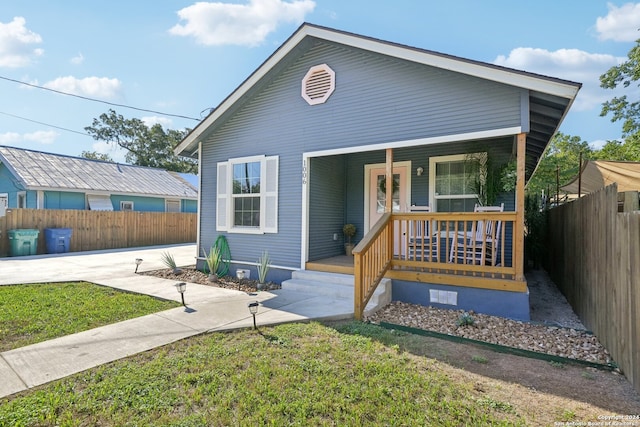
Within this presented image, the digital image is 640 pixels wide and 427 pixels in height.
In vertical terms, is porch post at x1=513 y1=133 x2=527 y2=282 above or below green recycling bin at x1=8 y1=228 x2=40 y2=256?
above

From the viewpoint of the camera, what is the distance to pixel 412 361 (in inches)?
125

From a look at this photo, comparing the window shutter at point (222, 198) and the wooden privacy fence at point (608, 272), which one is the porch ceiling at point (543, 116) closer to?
the wooden privacy fence at point (608, 272)

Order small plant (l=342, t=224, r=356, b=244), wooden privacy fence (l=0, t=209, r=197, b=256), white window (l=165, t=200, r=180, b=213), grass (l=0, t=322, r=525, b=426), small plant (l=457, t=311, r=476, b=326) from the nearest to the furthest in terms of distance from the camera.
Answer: grass (l=0, t=322, r=525, b=426) < small plant (l=457, t=311, r=476, b=326) < small plant (l=342, t=224, r=356, b=244) < wooden privacy fence (l=0, t=209, r=197, b=256) < white window (l=165, t=200, r=180, b=213)

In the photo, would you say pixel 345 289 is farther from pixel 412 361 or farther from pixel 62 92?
pixel 62 92

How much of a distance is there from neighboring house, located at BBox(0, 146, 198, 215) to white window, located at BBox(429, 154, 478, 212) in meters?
16.0

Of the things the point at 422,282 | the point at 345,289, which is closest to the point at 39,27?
the point at 345,289

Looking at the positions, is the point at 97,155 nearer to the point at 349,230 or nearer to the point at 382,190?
the point at 349,230

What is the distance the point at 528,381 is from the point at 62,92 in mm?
18806

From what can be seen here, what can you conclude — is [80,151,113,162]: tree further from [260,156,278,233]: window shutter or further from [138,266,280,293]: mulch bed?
[260,156,278,233]: window shutter

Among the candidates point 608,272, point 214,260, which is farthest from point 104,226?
point 608,272

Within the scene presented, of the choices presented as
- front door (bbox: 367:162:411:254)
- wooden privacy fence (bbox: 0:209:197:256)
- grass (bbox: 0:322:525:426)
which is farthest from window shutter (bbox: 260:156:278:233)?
wooden privacy fence (bbox: 0:209:197:256)

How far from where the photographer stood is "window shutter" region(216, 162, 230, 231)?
25.5 feet

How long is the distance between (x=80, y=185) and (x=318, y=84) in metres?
14.5

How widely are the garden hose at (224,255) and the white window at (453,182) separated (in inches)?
187
